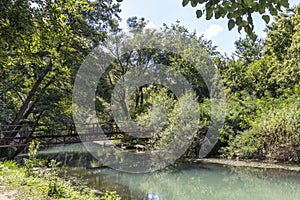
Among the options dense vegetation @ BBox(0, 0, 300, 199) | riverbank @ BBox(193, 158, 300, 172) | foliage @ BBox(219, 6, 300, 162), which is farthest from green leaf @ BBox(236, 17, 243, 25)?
riverbank @ BBox(193, 158, 300, 172)

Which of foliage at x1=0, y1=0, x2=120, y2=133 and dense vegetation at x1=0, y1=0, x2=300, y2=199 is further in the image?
foliage at x1=0, y1=0, x2=120, y2=133

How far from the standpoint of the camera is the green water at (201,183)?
22.4 feet

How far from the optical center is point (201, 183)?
798 cm

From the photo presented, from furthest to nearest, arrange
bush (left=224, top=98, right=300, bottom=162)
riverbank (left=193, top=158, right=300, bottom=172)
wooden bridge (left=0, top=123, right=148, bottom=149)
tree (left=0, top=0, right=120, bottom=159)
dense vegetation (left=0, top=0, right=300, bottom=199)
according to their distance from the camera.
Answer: wooden bridge (left=0, top=123, right=148, bottom=149) → tree (left=0, top=0, right=120, bottom=159) → bush (left=224, top=98, right=300, bottom=162) → riverbank (left=193, top=158, right=300, bottom=172) → dense vegetation (left=0, top=0, right=300, bottom=199)

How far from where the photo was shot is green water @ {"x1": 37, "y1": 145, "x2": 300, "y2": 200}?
22.4 feet

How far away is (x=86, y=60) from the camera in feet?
38.1

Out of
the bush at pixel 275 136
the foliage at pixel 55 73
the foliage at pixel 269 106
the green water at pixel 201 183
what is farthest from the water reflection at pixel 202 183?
the foliage at pixel 55 73

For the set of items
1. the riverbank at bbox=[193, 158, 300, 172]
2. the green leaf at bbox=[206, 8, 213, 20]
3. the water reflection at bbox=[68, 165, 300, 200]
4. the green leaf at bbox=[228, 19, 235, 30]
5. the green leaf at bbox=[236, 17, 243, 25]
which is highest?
the green leaf at bbox=[206, 8, 213, 20]

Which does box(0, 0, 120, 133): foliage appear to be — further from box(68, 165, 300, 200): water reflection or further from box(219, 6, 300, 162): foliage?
box(219, 6, 300, 162): foliage

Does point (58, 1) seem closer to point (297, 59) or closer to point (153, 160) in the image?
point (153, 160)

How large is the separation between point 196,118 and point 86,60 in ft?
17.5

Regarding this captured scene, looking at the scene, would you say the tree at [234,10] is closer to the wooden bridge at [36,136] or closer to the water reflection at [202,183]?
the water reflection at [202,183]

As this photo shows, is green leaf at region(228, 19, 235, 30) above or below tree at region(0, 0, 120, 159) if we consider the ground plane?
below

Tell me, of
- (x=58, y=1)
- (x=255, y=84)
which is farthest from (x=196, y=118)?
(x=58, y=1)
